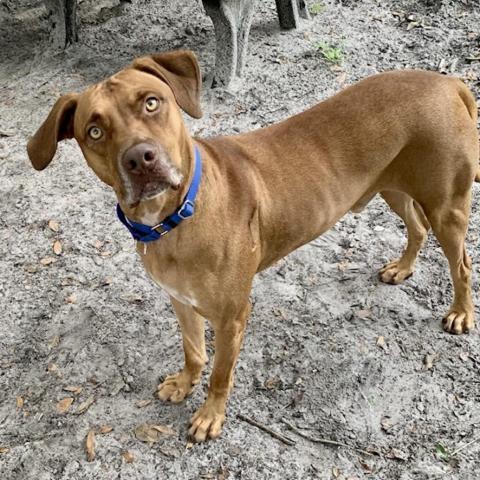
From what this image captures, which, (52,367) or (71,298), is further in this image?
(71,298)

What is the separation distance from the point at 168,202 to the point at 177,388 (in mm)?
1333

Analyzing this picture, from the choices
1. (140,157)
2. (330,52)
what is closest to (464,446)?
(140,157)

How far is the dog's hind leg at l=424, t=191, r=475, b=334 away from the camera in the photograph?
3693mm

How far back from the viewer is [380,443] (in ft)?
11.8

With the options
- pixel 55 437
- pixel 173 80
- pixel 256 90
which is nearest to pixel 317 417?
pixel 55 437

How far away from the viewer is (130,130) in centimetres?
271

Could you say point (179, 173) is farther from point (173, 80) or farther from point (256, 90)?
point (256, 90)

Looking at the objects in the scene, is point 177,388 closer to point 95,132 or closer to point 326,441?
point 326,441

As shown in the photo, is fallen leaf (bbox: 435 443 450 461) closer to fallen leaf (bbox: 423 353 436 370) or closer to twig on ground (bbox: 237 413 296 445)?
fallen leaf (bbox: 423 353 436 370)

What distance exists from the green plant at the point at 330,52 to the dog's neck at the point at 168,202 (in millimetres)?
3675

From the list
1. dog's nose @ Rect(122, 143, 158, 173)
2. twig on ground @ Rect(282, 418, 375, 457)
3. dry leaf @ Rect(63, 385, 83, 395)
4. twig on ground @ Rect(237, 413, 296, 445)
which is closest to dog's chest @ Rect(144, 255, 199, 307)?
dog's nose @ Rect(122, 143, 158, 173)

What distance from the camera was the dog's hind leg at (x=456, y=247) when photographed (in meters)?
3.69

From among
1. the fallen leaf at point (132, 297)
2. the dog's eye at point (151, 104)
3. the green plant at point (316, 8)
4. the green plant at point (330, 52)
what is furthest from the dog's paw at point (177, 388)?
the green plant at point (316, 8)

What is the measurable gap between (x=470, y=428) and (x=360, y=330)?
0.85 meters
